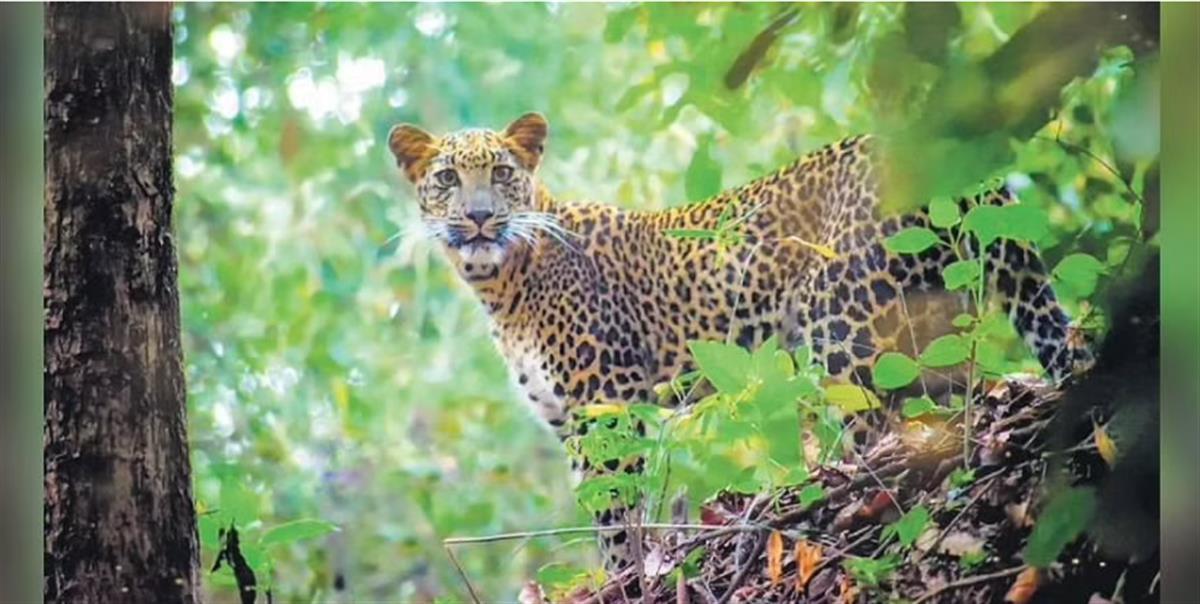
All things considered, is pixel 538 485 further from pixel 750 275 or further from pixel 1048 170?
pixel 1048 170

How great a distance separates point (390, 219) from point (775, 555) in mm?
897

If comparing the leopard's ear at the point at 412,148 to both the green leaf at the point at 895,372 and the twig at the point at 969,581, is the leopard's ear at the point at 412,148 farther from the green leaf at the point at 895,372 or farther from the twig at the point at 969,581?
the twig at the point at 969,581

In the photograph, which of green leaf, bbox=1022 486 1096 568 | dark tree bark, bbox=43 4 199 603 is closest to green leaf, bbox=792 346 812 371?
green leaf, bbox=1022 486 1096 568

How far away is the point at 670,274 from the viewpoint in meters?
2.26

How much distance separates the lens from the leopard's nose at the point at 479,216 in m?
2.23

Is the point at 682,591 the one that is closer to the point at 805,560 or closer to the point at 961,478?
the point at 805,560

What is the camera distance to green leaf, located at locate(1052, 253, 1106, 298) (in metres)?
2.12

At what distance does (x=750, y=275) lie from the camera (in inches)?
87.4

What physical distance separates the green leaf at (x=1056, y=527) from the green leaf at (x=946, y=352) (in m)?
0.28

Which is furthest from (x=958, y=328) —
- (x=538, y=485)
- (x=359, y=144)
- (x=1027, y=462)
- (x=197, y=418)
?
(x=197, y=418)

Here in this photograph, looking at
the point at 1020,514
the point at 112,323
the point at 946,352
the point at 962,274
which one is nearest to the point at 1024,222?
the point at 962,274

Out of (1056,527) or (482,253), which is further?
(482,253)

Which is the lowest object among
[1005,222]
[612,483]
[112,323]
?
[612,483]

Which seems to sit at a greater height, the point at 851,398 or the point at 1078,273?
the point at 1078,273
